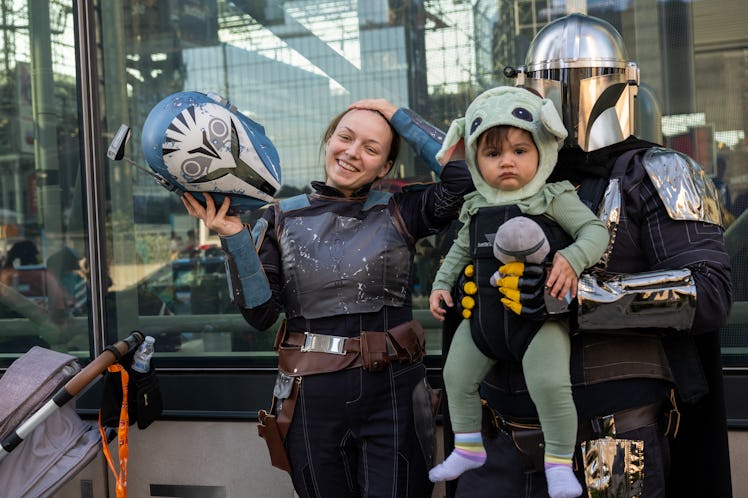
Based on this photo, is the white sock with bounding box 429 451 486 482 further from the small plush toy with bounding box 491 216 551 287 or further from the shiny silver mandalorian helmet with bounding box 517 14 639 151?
the shiny silver mandalorian helmet with bounding box 517 14 639 151

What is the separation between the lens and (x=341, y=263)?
7.89 ft

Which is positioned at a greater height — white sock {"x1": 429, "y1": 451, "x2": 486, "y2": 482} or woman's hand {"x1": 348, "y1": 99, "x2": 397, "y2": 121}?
woman's hand {"x1": 348, "y1": 99, "x2": 397, "y2": 121}

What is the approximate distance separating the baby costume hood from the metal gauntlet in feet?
0.95

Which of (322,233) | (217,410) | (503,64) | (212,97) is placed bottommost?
(217,410)

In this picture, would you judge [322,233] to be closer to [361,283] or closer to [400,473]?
[361,283]

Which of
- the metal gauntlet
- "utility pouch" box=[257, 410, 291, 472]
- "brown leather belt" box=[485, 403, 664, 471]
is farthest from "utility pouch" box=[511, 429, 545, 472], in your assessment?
"utility pouch" box=[257, 410, 291, 472]

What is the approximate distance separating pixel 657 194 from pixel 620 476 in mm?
665

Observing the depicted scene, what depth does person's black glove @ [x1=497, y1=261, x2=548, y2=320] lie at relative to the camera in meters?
1.80

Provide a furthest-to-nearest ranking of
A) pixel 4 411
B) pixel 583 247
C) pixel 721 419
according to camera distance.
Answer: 1. pixel 4 411
2. pixel 721 419
3. pixel 583 247

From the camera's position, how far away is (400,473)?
7.82 feet

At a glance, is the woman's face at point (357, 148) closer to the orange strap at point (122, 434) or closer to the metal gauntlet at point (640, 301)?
the metal gauntlet at point (640, 301)

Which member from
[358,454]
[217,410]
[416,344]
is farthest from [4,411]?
[416,344]

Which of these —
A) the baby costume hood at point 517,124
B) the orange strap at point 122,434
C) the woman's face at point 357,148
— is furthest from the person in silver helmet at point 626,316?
the orange strap at point 122,434

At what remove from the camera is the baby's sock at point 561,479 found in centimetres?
179
